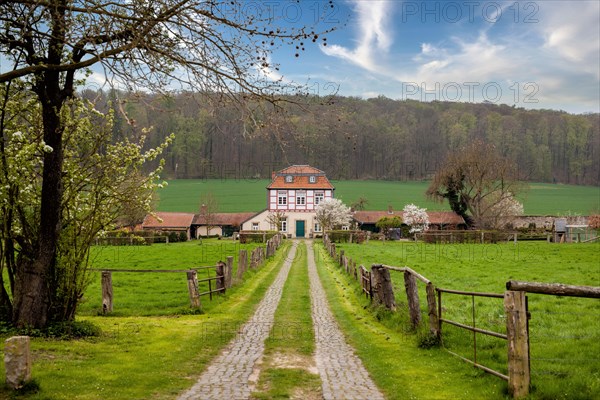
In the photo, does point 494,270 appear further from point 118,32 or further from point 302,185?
point 302,185

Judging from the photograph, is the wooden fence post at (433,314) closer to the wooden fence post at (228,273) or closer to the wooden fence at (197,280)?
the wooden fence at (197,280)

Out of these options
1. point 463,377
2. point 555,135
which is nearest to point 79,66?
point 463,377

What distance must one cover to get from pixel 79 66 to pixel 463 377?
7952 millimetres

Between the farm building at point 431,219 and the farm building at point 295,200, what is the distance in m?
5.54

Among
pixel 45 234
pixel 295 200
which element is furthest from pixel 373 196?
pixel 45 234

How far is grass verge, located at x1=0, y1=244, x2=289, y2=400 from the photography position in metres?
6.72

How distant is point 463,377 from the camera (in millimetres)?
7488

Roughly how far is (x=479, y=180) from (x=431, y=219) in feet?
35.3

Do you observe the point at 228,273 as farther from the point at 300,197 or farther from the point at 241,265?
the point at 300,197

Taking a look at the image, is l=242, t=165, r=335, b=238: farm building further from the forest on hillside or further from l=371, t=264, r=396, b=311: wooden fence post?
l=371, t=264, r=396, b=311: wooden fence post

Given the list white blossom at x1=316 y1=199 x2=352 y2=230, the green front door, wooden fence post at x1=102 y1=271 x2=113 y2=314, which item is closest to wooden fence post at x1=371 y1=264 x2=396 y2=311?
wooden fence post at x1=102 y1=271 x2=113 y2=314

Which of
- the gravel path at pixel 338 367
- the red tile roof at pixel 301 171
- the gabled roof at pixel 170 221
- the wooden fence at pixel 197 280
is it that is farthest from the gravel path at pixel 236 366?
the red tile roof at pixel 301 171

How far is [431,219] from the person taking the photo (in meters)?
70.4

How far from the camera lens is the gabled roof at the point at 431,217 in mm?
69812
